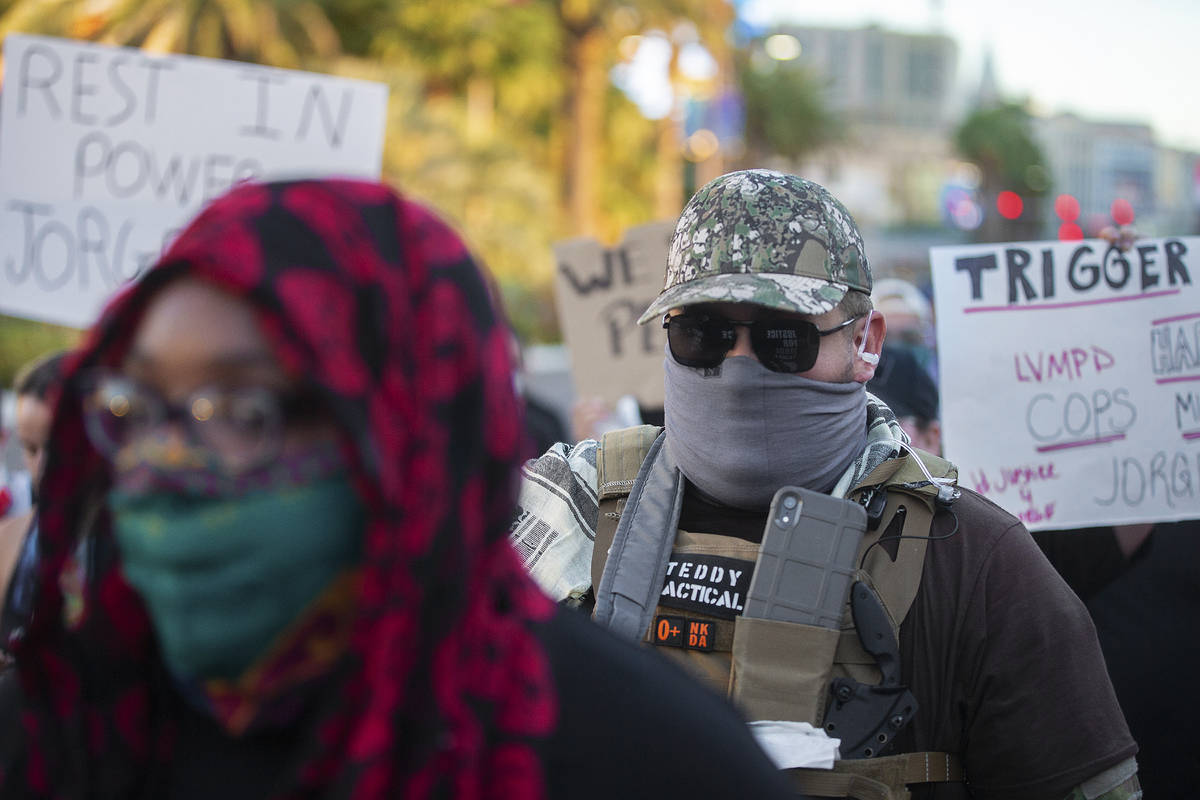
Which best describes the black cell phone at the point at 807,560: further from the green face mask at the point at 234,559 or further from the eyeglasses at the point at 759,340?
the green face mask at the point at 234,559

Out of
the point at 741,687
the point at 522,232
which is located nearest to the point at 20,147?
the point at 741,687

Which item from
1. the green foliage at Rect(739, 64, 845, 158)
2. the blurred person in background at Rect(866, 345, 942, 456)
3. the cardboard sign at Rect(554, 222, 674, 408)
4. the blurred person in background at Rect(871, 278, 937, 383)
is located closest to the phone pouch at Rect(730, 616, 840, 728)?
the blurred person in background at Rect(866, 345, 942, 456)

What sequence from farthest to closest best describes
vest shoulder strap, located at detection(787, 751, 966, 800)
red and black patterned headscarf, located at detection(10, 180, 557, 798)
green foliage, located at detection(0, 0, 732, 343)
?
1. green foliage, located at detection(0, 0, 732, 343)
2. vest shoulder strap, located at detection(787, 751, 966, 800)
3. red and black patterned headscarf, located at detection(10, 180, 557, 798)

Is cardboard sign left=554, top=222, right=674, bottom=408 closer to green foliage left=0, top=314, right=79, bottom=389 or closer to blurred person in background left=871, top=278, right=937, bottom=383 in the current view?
blurred person in background left=871, top=278, right=937, bottom=383

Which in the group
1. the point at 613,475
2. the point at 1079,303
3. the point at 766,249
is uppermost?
the point at 1079,303

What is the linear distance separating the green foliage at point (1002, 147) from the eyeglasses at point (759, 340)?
5977 centimetres

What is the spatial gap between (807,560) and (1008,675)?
1.25 ft

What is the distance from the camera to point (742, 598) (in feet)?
6.93

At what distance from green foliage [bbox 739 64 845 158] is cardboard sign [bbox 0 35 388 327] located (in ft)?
105

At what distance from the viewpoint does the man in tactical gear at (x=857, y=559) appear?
1982 mm

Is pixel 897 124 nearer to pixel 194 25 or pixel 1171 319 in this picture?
pixel 194 25

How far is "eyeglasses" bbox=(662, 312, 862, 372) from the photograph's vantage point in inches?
86.4

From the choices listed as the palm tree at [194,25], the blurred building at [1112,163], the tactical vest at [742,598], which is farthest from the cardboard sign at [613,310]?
the blurred building at [1112,163]

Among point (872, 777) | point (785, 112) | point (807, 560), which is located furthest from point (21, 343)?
point (785, 112)
